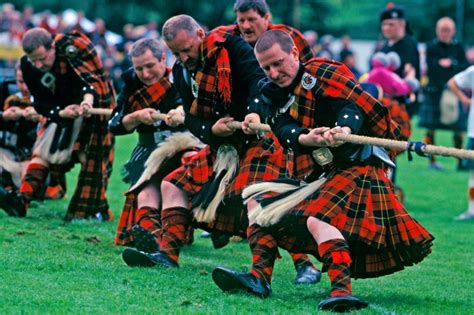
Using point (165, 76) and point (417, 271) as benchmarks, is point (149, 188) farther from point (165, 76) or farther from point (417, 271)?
point (417, 271)

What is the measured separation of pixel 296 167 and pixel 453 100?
805 centimetres

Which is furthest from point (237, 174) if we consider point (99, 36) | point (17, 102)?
point (99, 36)

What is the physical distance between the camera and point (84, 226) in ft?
28.2

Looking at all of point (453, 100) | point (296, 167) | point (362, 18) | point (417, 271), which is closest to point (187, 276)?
point (296, 167)

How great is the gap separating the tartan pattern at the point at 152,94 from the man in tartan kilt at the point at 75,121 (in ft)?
3.98

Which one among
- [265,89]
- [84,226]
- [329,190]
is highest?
[265,89]

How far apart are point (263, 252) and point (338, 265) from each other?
55 cm

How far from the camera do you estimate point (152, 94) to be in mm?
7539

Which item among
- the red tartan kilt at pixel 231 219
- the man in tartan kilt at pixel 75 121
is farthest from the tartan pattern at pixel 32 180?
the red tartan kilt at pixel 231 219

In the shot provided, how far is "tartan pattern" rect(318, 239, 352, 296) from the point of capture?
541 cm

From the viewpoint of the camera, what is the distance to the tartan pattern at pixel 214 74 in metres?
6.36

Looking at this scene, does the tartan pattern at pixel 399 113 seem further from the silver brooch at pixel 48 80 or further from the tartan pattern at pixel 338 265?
the tartan pattern at pixel 338 265

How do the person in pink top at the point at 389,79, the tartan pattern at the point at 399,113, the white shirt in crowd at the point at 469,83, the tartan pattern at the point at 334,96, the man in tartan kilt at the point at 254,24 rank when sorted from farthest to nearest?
1. the person in pink top at the point at 389,79
2. the tartan pattern at the point at 399,113
3. the white shirt in crowd at the point at 469,83
4. the man in tartan kilt at the point at 254,24
5. the tartan pattern at the point at 334,96

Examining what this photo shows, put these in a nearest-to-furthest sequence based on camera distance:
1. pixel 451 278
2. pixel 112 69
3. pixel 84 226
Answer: pixel 451 278 → pixel 84 226 → pixel 112 69
